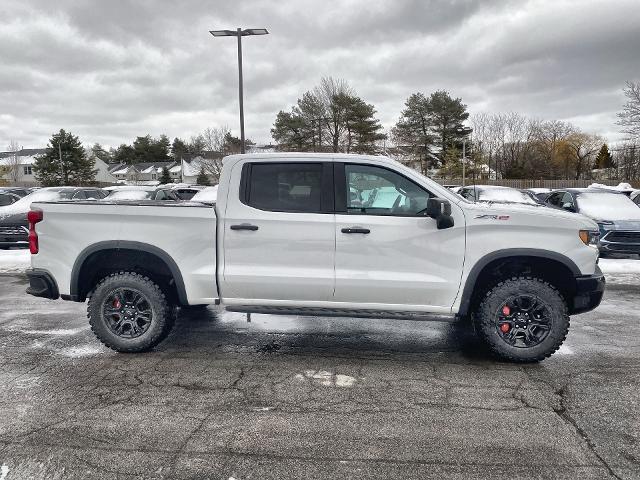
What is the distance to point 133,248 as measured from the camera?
453 cm

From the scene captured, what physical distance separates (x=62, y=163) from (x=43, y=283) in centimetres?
5892

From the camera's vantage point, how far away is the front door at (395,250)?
14.1 ft

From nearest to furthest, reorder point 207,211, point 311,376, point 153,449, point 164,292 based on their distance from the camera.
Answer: point 153,449
point 311,376
point 207,211
point 164,292

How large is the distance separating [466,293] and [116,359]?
3443 mm

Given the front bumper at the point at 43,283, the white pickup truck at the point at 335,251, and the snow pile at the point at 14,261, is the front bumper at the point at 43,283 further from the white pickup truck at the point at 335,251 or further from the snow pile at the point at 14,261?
the snow pile at the point at 14,261

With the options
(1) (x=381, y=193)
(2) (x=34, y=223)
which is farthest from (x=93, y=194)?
(1) (x=381, y=193)

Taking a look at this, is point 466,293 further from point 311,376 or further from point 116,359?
point 116,359

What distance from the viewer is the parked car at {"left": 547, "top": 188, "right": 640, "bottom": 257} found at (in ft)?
33.7

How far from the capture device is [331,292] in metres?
4.44

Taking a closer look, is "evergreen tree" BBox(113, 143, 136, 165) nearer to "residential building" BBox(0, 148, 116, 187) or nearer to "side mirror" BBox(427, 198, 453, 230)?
"residential building" BBox(0, 148, 116, 187)

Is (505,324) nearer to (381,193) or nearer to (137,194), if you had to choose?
(381,193)

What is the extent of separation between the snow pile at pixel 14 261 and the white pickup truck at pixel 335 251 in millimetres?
5902

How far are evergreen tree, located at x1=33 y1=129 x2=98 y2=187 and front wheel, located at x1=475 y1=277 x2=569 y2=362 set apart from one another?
60.7 meters

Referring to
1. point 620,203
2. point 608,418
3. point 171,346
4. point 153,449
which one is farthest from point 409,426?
point 620,203
